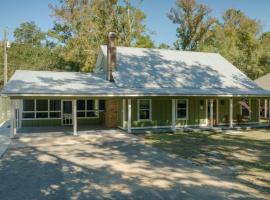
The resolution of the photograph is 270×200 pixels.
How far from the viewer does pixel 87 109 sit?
22.3m

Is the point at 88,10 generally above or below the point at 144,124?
above

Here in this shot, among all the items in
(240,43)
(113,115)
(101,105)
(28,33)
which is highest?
(28,33)

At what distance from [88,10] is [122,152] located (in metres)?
30.9

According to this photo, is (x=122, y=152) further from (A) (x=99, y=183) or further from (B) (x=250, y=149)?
(B) (x=250, y=149)

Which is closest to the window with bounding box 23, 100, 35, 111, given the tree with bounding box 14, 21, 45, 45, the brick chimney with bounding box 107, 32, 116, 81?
the brick chimney with bounding box 107, 32, 116, 81

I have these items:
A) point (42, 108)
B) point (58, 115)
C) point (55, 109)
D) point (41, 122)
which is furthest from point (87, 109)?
point (41, 122)

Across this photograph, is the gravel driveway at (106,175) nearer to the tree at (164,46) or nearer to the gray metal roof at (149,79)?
the gray metal roof at (149,79)

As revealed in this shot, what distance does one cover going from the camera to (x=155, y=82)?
68.2 ft

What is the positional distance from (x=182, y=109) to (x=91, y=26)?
70.2 feet

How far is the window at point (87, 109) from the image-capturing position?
72.3 feet

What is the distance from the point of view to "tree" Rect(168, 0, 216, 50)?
44.6m

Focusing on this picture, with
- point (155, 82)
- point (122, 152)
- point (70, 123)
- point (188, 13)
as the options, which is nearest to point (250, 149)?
point (122, 152)

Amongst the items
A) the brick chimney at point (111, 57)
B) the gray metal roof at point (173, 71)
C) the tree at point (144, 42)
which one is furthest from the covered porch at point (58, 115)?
the tree at point (144, 42)

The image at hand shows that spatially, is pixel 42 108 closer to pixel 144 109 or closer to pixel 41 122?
pixel 41 122
